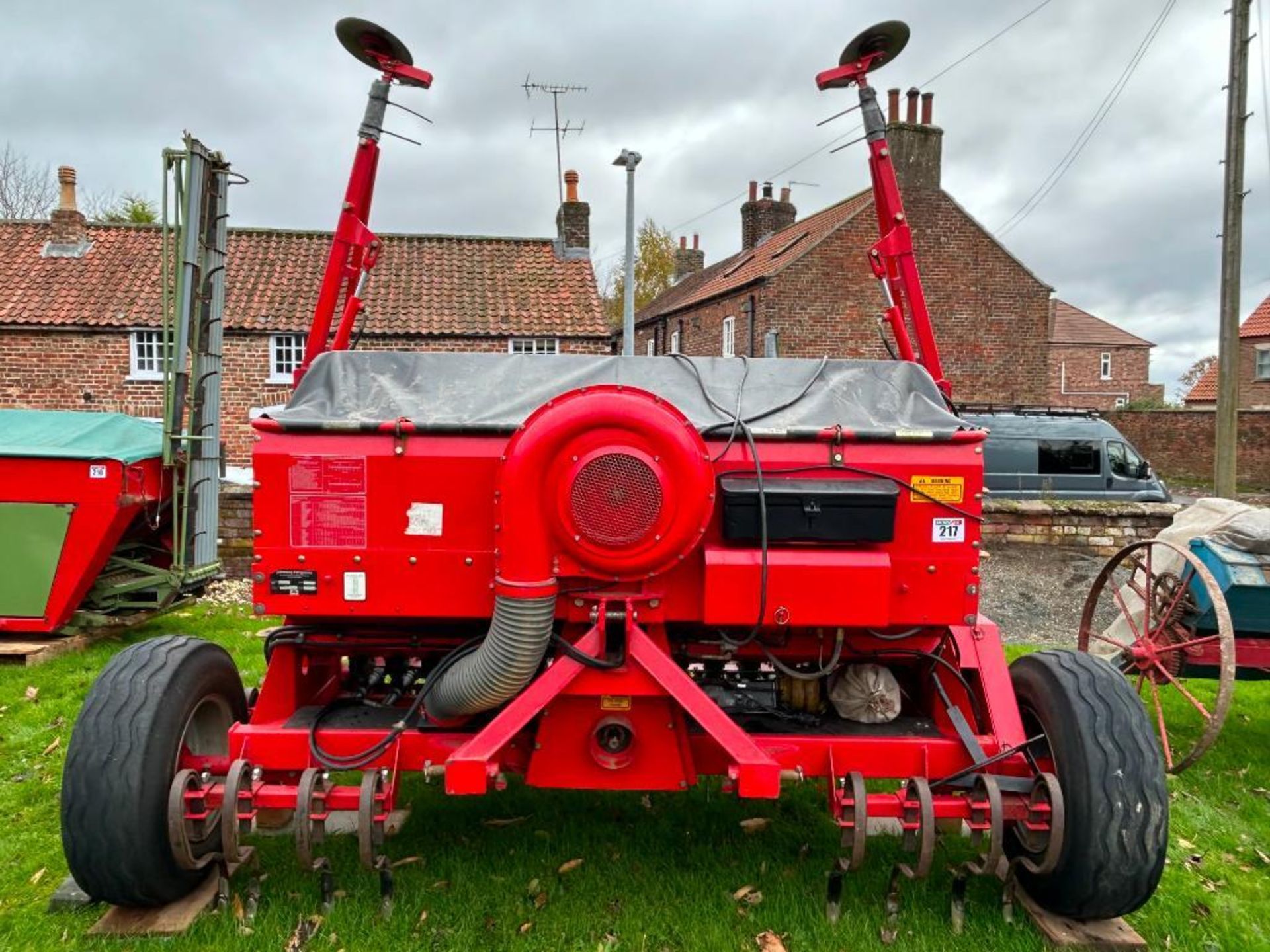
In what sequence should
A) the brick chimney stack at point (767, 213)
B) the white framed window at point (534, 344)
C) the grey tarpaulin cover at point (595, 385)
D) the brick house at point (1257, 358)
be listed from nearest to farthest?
the grey tarpaulin cover at point (595, 385) → the white framed window at point (534, 344) → the brick chimney stack at point (767, 213) → the brick house at point (1257, 358)

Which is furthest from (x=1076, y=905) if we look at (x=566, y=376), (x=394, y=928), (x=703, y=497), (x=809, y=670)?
(x=566, y=376)

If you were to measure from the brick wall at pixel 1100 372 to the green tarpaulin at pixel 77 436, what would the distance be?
50.7m

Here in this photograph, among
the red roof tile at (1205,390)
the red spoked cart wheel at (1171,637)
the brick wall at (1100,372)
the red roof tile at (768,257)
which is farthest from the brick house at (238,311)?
the brick wall at (1100,372)

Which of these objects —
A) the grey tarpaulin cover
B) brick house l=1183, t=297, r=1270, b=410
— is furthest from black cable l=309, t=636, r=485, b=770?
brick house l=1183, t=297, r=1270, b=410

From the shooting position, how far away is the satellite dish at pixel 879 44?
11.5 feet

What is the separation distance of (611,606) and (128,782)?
1.53 m

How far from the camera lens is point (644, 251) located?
3956 cm

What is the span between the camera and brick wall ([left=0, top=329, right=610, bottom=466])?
55.4 feet

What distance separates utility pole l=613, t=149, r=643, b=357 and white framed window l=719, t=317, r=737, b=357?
17.2 metres

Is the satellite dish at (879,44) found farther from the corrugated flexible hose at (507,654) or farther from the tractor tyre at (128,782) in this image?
the tractor tyre at (128,782)

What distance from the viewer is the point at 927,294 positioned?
73.0ft

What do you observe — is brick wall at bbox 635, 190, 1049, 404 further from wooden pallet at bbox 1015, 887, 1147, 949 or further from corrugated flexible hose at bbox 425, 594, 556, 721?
corrugated flexible hose at bbox 425, 594, 556, 721

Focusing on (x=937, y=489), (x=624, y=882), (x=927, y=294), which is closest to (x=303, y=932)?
(x=624, y=882)

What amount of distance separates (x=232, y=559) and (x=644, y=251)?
33124 mm
